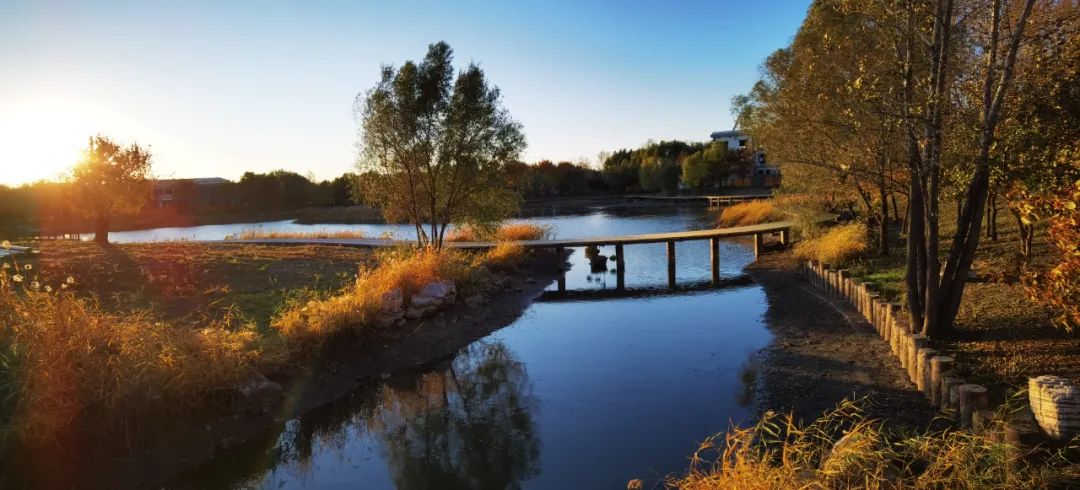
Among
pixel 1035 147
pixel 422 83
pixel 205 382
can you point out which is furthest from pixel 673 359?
pixel 422 83

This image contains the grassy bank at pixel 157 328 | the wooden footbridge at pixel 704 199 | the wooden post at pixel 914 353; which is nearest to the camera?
the grassy bank at pixel 157 328

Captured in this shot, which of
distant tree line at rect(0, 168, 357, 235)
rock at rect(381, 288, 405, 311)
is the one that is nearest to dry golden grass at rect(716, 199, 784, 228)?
rock at rect(381, 288, 405, 311)

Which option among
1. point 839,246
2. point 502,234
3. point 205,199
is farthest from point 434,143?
point 205,199

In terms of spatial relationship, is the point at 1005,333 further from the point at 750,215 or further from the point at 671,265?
the point at 750,215

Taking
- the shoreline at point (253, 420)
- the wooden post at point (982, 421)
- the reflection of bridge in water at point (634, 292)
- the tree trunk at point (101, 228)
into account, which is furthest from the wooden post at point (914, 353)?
the tree trunk at point (101, 228)

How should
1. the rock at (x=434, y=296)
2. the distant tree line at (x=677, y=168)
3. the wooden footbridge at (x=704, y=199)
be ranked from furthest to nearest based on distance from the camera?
the distant tree line at (x=677, y=168) < the wooden footbridge at (x=704, y=199) < the rock at (x=434, y=296)

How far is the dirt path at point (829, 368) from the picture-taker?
820 centimetres

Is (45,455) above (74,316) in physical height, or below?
below

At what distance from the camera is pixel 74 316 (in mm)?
7918

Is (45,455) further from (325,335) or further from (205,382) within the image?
(325,335)

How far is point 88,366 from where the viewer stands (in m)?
7.49

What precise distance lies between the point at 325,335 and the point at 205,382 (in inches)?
102

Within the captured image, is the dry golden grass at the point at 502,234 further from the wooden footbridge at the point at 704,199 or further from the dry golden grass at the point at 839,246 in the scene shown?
the wooden footbridge at the point at 704,199

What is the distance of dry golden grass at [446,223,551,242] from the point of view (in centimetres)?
2578
